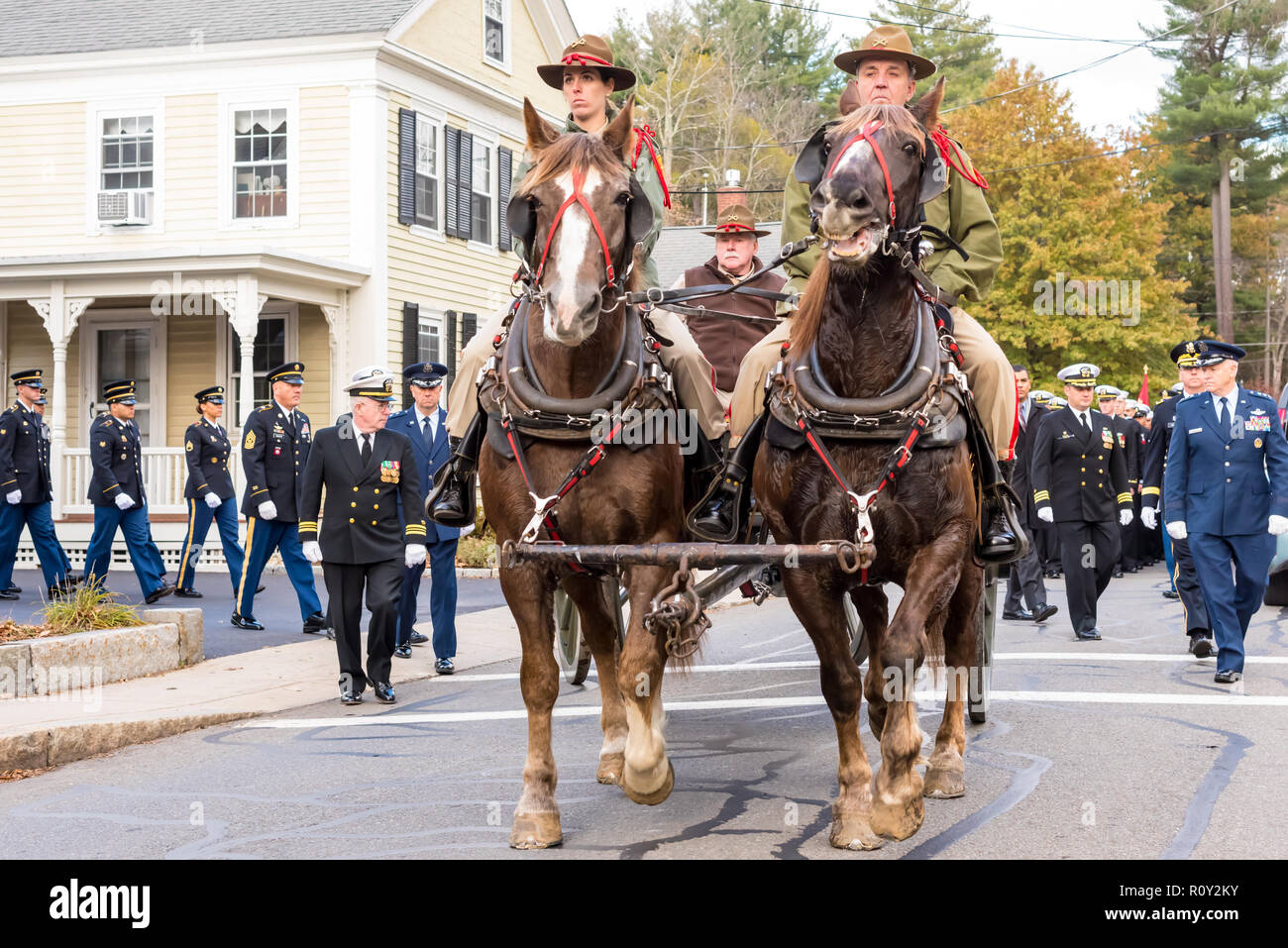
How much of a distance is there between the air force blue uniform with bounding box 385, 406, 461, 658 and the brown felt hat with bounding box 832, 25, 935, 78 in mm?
5341

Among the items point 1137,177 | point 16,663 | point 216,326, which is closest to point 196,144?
point 216,326

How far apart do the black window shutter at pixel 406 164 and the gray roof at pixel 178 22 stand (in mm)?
1515

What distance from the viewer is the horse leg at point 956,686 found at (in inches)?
247

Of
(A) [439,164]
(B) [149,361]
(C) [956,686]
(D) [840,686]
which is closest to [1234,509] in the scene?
(C) [956,686]

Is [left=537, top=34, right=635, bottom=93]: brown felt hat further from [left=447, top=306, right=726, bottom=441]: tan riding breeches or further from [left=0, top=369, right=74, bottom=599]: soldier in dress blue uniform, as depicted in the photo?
[left=0, top=369, right=74, bottom=599]: soldier in dress blue uniform

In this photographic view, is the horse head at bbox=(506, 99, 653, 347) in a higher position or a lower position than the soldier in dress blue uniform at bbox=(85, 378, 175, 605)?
higher

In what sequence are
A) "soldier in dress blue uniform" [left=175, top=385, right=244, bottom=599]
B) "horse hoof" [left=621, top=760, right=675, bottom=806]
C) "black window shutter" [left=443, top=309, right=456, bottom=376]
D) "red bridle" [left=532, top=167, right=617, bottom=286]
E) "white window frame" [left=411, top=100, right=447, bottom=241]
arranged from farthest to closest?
"black window shutter" [left=443, top=309, right=456, bottom=376] → "white window frame" [left=411, top=100, right=447, bottom=241] → "soldier in dress blue uniform" [left=175, top=385, right=244, bottom=599] → "horse hoof" [left=621, top=760, right=675, bottom=806] → "red bridle" [left=532, top=167, right=617, bottom=286]

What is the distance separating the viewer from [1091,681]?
9.82 meters

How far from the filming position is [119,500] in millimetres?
14641

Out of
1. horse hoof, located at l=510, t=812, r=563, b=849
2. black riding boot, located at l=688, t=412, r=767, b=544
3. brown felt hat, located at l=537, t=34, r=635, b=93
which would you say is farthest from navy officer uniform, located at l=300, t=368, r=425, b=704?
horse hoof, located at l=510, t=812, r=563, b=849

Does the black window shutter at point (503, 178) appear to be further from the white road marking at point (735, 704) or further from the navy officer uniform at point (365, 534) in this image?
the white road marking at point (735, 704)

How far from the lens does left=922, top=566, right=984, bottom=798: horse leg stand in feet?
20.6

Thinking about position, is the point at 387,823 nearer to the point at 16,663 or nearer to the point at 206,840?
the point at 206,840

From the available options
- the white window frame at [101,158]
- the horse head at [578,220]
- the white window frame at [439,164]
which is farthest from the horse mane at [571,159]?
the white window frame at [101,158]
